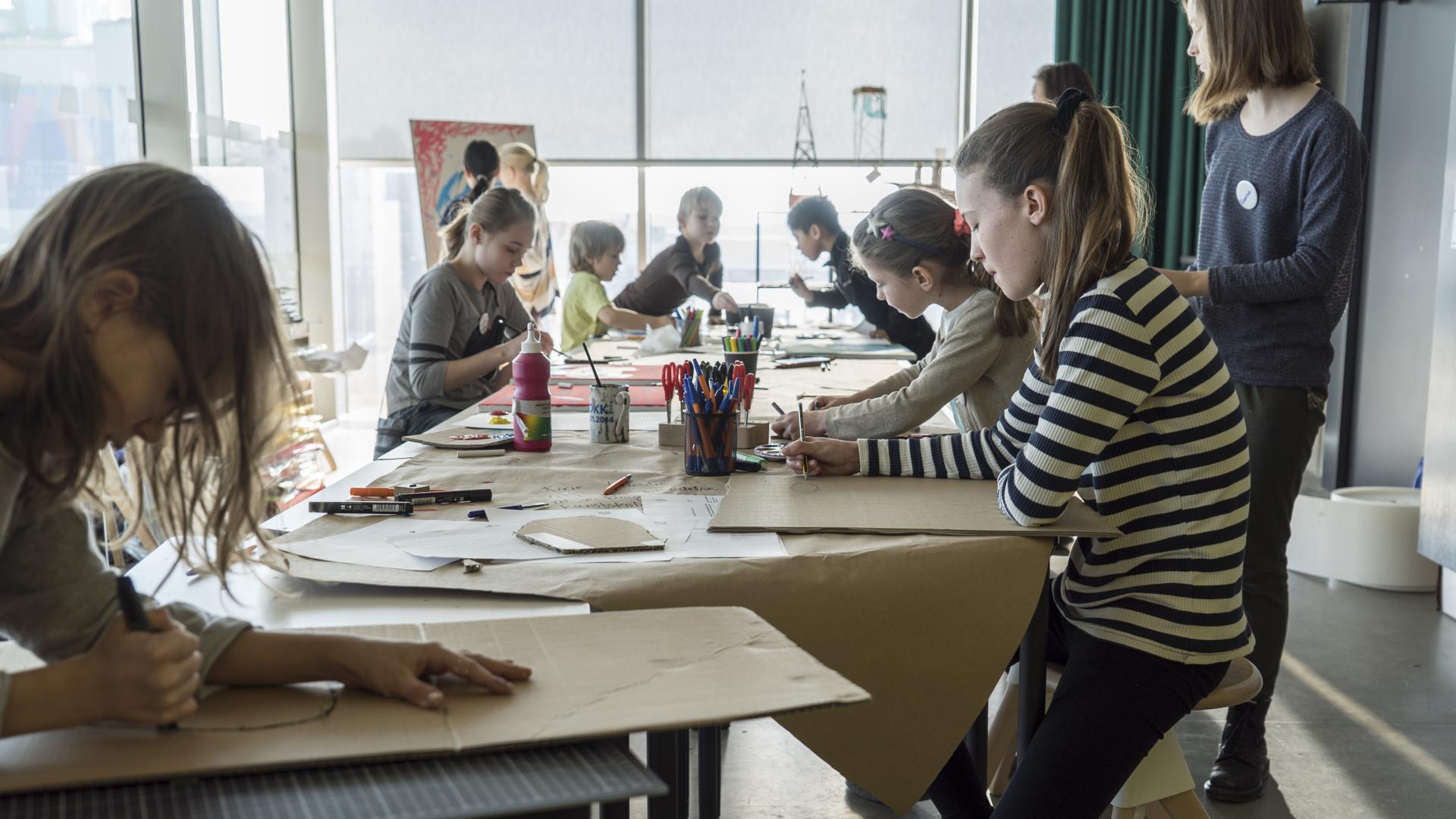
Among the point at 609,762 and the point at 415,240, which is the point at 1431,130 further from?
the point at 415,240

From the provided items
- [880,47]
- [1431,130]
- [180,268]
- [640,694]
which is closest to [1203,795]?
[640,694]

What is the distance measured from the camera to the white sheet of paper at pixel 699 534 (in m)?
1.23

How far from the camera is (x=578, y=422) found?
216cm

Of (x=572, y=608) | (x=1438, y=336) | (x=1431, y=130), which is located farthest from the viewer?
(x=1431, y=130)

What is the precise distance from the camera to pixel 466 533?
130 centimetres

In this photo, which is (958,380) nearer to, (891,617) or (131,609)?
(891,617)

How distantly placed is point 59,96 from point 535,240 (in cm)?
171

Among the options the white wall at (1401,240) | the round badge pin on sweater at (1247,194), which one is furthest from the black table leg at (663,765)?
the white wall at (1401,240)

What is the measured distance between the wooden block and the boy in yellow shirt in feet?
7.96

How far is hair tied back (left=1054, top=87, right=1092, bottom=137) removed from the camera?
54.0 inches

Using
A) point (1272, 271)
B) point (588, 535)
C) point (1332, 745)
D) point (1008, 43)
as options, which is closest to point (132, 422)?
point (588, 535)

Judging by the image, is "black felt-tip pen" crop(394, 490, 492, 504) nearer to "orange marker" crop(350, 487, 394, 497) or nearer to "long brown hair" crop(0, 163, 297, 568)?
"orange marker" crop(350, 487, 394, 497)

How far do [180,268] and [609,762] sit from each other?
16.8 inches

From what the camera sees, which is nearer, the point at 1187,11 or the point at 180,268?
the point at 180,268
